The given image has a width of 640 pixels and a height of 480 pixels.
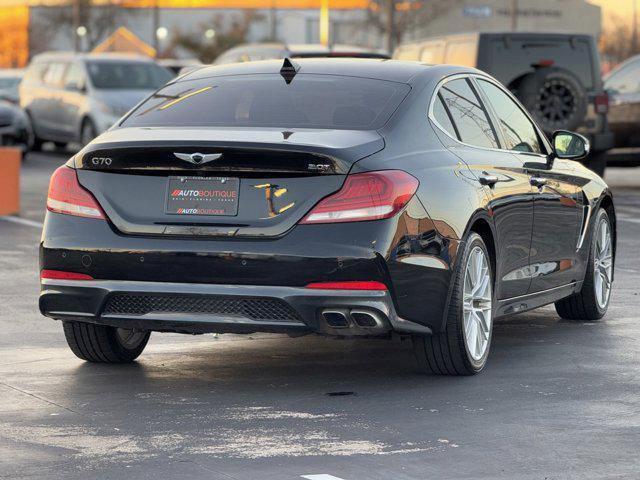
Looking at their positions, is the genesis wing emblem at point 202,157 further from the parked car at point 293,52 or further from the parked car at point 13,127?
the parked car at point 13,127

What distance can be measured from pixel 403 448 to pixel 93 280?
185cm

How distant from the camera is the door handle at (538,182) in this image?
8.92 meters

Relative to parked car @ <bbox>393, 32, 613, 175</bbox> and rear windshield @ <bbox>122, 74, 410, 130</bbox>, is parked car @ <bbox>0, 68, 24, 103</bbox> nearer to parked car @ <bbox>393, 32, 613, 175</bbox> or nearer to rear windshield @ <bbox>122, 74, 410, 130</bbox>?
parked car @ <bbox>393, 32, 613, 175</bbox>

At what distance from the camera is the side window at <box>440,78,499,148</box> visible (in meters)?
8.41

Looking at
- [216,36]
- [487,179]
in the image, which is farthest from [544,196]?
[216,36]

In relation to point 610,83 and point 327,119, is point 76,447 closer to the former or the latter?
point 327,119

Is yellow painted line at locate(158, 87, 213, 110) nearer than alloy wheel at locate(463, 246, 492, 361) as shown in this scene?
No

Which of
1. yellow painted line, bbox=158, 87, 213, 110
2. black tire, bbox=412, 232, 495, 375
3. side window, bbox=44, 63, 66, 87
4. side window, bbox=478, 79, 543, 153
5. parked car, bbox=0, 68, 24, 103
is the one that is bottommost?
parked car, bbox=0, 68, 24, 103

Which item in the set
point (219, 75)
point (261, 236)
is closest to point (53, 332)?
point (219, 75)

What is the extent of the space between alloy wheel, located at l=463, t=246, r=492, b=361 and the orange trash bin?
34.6 ft

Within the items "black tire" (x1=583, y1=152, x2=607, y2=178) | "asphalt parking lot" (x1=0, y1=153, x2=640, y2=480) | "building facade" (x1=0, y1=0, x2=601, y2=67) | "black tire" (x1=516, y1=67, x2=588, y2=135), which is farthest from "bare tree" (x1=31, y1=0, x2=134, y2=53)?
"asphalt parking lot" (x1=0, y1=153, x2=640, y2=480)

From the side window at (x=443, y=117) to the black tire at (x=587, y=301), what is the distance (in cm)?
189

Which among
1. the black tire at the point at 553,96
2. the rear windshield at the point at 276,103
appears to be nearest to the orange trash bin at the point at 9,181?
the black tire at the point at 553,96

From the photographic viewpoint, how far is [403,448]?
Answer: 6.34 m
